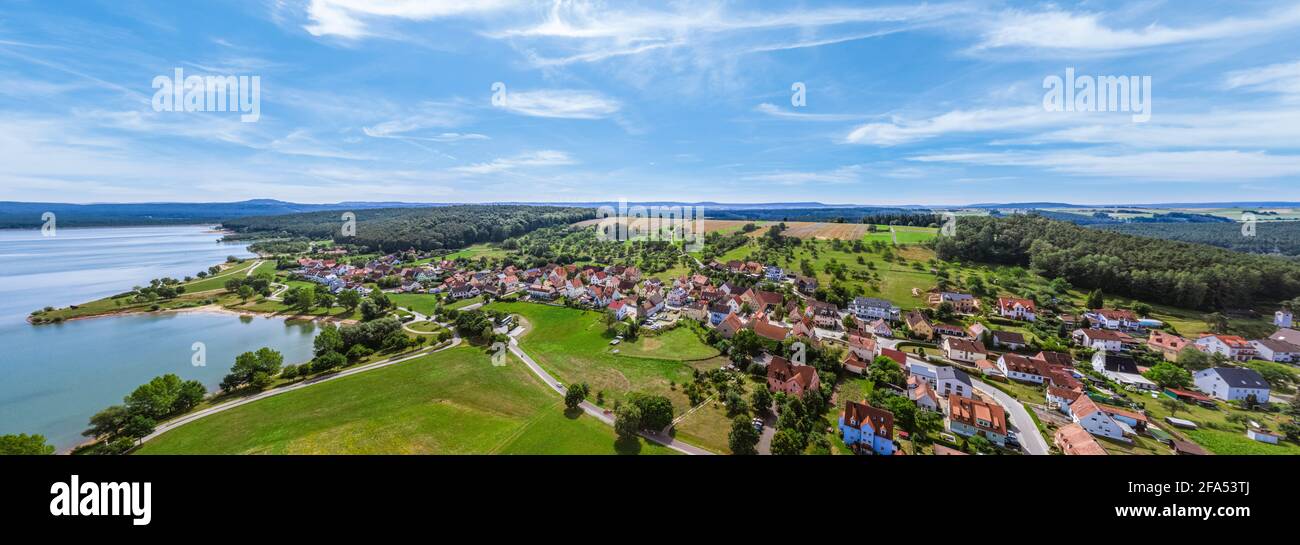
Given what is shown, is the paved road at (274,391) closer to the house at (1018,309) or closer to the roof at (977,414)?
the roof at (977,414)

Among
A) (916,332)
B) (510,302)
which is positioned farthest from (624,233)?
(916,332)

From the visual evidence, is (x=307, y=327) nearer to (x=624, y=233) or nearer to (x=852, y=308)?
(x=852, y=308)

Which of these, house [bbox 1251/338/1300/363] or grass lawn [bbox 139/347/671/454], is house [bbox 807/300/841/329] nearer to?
grass lawn [bbox 139/347/671/454]

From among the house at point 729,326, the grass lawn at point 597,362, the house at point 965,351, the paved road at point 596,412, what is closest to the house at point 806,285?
the house at point 729,326

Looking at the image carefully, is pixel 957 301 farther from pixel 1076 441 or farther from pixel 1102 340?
pixel 1076 441

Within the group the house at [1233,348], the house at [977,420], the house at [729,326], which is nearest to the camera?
the house at [977,420]

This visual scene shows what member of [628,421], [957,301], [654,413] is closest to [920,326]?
[957,301]

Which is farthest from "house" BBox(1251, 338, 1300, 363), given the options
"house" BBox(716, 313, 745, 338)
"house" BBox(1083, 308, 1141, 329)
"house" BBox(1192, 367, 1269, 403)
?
"house" BBox(716, 313, 745, 338)
